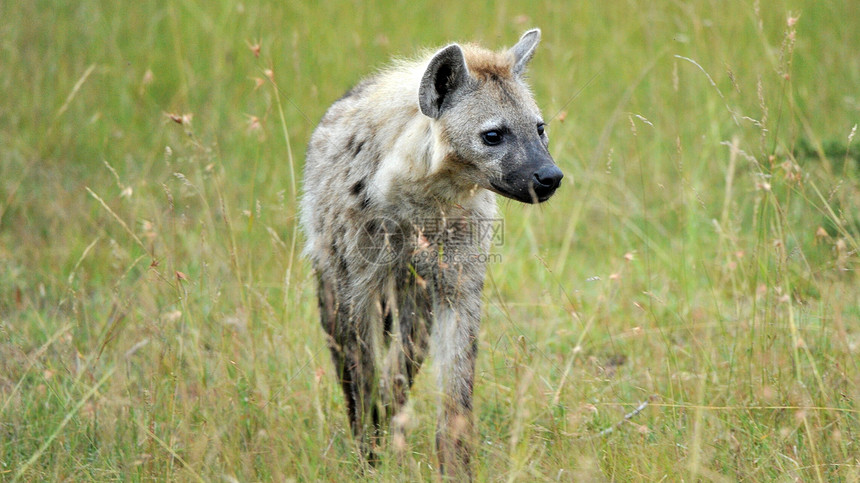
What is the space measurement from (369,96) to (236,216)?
6.35 feet

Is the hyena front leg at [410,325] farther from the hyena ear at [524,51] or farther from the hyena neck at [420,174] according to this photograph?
the hyena ear at [524,51]

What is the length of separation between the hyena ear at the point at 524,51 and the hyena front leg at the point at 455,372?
969 mm

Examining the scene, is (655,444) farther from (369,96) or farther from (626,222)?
(626,222)

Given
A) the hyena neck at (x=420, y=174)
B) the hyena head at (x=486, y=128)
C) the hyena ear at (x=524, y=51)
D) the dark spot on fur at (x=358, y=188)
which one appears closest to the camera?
the hyena head at (x=486, y=128)

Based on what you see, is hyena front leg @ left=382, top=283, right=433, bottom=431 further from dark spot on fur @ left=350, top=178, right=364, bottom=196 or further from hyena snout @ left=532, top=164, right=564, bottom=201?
hyena snout @ left=532, top=164, right=564, bottom=201

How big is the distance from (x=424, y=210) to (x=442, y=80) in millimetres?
501

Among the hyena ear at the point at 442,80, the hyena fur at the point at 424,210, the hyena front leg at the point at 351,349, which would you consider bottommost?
the hyena front leg at the point at 351,349

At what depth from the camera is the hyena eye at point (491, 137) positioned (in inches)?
122

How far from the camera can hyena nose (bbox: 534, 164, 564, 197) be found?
296cm

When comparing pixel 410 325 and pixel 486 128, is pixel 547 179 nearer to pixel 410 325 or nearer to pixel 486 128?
pixel 486 128

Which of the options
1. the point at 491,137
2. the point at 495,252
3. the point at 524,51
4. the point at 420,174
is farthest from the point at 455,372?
the point at 495,252

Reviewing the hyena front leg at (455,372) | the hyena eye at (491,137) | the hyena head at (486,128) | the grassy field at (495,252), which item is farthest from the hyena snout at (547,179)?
Answer: the hyena front leg at (455,372)

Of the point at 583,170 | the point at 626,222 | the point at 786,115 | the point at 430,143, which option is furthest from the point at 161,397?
the point at 786,115

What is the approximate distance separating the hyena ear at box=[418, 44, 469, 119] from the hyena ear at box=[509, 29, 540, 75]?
374 mm
